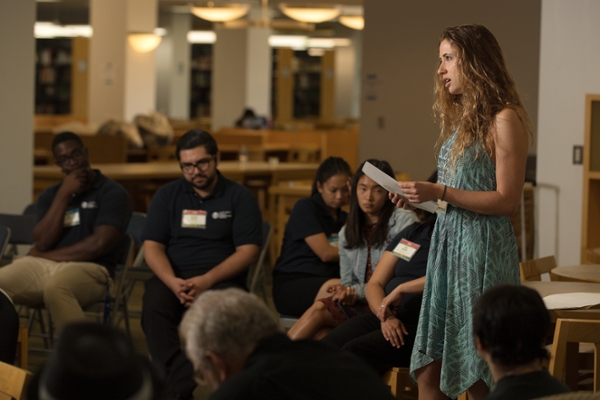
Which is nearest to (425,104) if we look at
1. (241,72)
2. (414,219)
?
(414,219)

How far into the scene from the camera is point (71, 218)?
4750 millimetres

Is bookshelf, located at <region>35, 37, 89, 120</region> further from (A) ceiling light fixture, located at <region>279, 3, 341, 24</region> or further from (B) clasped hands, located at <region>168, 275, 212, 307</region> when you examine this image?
(B) clasped hands, located at <region>168, 275, 212, 307</region>

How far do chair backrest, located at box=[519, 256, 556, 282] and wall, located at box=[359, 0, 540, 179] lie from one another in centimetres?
418

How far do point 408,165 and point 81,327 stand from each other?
24.8ft

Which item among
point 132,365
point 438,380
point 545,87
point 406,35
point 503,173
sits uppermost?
point 406,35

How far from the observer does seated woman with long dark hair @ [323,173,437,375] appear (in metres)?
3.34

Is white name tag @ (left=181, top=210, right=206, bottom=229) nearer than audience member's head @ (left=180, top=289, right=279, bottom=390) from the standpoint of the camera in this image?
No

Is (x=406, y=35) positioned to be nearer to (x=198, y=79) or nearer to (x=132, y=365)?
(x=132, y=365)

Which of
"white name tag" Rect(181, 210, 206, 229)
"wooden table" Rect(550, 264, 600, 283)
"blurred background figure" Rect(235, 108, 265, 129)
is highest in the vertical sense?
"blurred background figure" Rect(235, 108, 265, 129)

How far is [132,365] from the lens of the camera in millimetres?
1181

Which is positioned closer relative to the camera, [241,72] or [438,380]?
[438,380]

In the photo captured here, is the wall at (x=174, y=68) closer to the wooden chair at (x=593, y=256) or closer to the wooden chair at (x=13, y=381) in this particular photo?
the wooden chair at (x=593, y=256)

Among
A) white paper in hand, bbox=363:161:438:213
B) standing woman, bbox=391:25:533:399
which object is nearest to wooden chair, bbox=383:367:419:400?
standing woman, bbox=391:25:533:399

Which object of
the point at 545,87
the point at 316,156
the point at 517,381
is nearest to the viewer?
the point at 517,381
